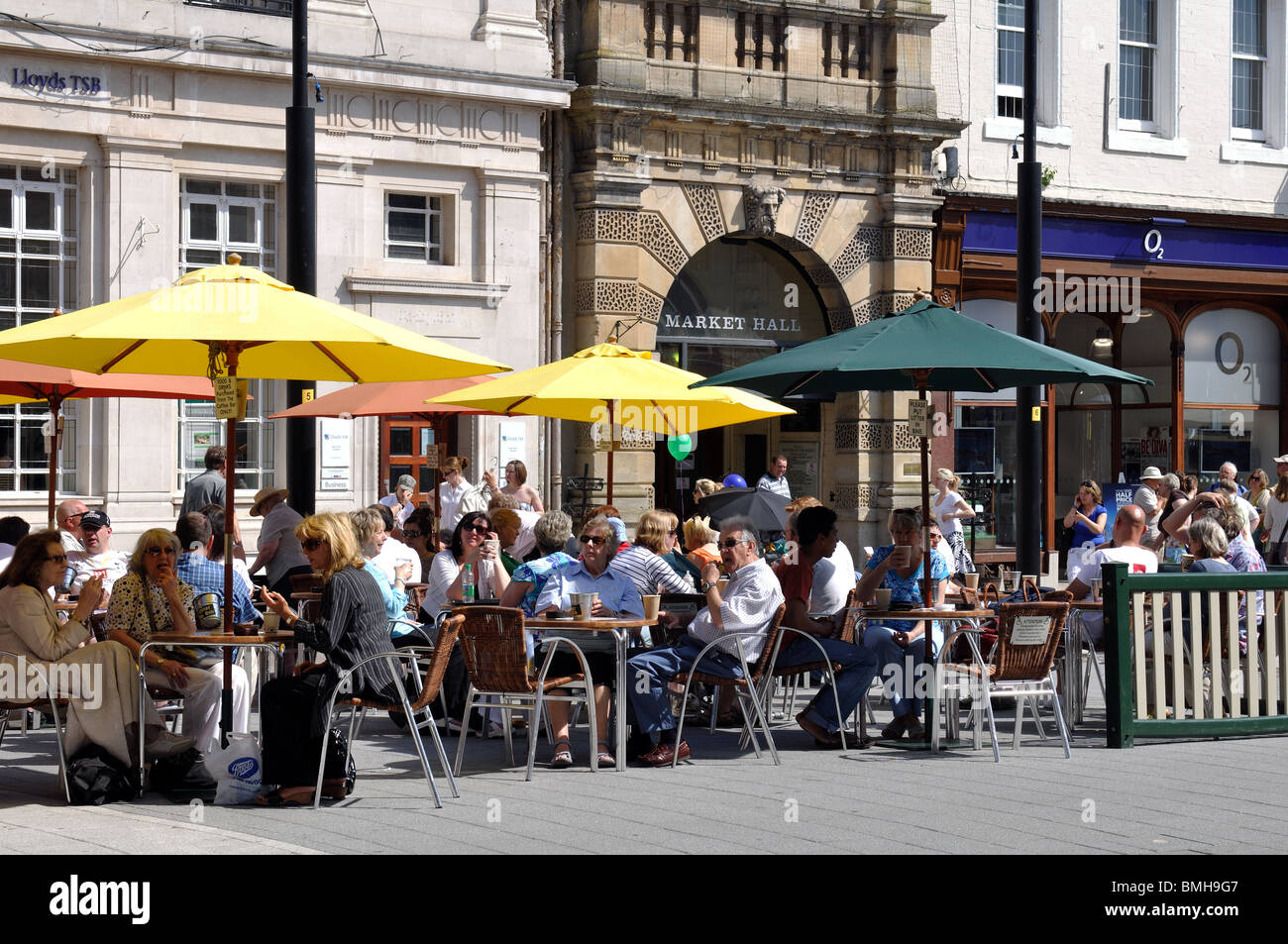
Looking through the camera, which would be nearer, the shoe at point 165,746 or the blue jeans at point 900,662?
the shoe at point 165,746

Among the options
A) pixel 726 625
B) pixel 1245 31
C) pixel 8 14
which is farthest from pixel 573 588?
pixel 1245 31

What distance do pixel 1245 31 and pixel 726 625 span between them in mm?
19426

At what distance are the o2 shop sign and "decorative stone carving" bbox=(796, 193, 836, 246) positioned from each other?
8616 mm

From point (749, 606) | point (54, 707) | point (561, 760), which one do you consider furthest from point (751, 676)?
point (54, 707)

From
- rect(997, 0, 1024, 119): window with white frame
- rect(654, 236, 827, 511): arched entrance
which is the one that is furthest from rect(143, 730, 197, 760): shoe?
rect(997, 0, 1024, 119): window with white frame

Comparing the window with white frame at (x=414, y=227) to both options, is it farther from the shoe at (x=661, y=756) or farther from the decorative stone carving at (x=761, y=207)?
the shoe at (x=661, y=756)

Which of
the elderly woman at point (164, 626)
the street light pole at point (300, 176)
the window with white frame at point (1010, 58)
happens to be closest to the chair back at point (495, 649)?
the elderly woman at point (164, 626)

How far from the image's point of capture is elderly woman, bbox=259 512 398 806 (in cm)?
898

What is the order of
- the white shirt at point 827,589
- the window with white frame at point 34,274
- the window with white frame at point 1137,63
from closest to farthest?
the white shirt at point 827,589 → the window with white frame at point 34,274 → the window with white frame at point 1137,63

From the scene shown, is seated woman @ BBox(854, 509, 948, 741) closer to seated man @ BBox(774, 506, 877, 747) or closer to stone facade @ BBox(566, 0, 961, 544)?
seated man @ BBox(774, 506, 877, 747)

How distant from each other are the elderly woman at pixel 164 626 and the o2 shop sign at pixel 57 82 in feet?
29.4

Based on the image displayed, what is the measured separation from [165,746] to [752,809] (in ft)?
10.1

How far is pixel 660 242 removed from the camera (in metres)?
21.5

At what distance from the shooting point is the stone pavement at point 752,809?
789 cm
